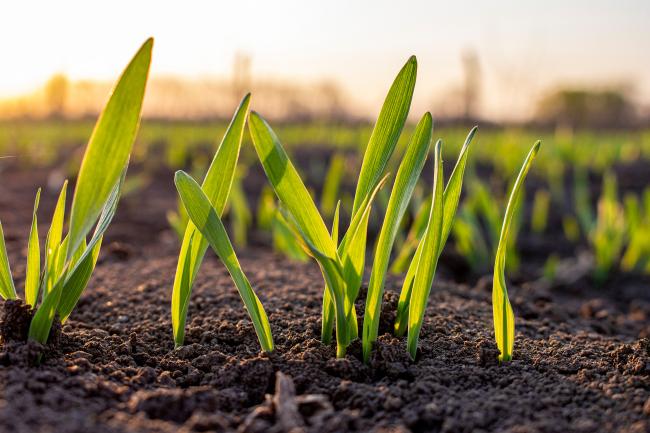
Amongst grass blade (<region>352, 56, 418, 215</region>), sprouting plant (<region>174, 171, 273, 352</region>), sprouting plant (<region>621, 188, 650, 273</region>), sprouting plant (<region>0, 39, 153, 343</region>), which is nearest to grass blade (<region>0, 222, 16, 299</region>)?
sprouting plant (<region>0, 39, 153, 343</region>)

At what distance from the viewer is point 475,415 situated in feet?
3.24

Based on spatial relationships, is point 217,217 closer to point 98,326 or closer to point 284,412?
point 284,412

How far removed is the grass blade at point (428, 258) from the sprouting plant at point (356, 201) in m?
0.09

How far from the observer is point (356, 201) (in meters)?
1.18

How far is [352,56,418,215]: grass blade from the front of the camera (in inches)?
42.3

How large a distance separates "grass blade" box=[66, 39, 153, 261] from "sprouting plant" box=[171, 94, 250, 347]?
0.50 ft

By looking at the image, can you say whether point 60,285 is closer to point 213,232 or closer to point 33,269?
point 33,269

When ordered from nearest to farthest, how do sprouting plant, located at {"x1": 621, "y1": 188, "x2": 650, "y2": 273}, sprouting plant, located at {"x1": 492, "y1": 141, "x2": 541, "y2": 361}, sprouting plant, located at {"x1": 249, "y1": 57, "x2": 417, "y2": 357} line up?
1. sprouting plant, located at {"x1": 249, "y1": 57, "x2": 417, "y2": 357}
2. sprouting plant, located at {"x1": 492, "y1": 141, "x2": 541, "y2": 361}
3. sprouting plant, located at {"x1": 621, "y1": 188, "x2": 650, "y2": 273}

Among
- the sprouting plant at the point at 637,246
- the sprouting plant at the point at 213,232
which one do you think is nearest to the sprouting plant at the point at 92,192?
the sprouting plant at the point at 213,232

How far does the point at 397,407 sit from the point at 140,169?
609 cm

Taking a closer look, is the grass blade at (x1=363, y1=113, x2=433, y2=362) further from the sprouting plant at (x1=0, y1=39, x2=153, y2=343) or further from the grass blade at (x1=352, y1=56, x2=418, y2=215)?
the sprouting plant at (x1=0, y1=39, x2=153, y2=343)

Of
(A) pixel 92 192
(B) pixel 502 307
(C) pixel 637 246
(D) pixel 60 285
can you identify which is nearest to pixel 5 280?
(D) pixel 60 285

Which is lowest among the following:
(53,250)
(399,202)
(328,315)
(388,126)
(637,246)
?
(637,246)

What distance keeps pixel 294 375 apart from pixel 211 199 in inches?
13.6
